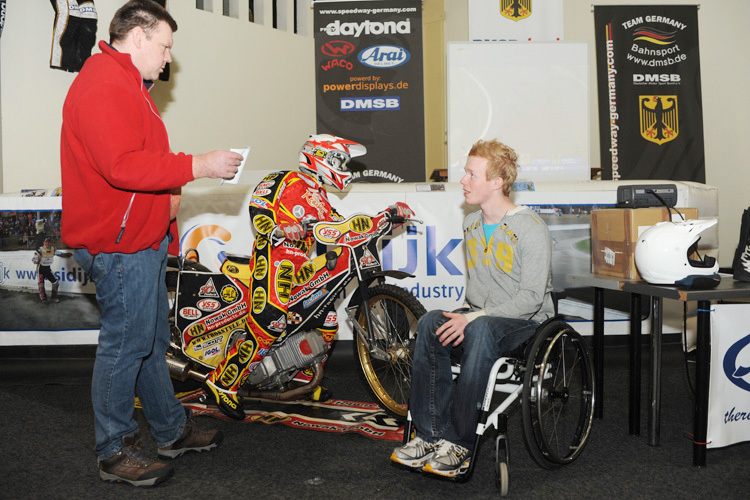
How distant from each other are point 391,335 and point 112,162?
1349 millimetres

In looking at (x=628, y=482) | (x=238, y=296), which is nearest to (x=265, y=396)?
(x=238, y=296)

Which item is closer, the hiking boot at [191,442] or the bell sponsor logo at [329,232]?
the hiking boot at [191,442]

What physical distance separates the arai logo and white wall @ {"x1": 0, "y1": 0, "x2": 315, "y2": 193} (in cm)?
142

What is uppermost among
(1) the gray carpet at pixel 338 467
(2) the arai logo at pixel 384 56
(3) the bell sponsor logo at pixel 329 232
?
(2) the arai logo at pixel 384 56

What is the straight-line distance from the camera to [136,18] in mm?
2016

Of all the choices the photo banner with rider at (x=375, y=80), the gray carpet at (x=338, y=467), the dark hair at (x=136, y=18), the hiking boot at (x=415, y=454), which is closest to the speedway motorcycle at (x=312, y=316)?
the gray carpet at (x=338, y=467)

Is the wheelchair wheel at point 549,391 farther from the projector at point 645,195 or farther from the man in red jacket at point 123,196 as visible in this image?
the man in red jacket at point 123,196

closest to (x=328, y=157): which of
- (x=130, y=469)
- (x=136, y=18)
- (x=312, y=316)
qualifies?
(x=312, y=316)

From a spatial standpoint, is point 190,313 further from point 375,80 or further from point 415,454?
point 375,80

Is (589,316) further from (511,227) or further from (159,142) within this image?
(159,142)

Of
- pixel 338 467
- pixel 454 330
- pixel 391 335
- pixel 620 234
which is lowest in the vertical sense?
pixel 338 467

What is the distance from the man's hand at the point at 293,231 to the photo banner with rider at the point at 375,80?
9.69ft

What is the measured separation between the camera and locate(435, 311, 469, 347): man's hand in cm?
202

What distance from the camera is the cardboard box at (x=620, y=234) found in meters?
2.40
